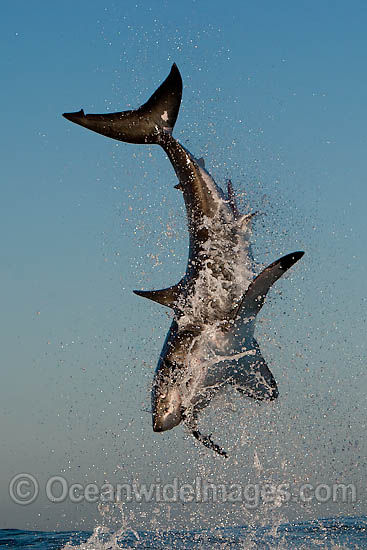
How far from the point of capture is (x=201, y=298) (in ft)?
39.2

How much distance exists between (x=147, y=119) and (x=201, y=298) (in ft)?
11.9

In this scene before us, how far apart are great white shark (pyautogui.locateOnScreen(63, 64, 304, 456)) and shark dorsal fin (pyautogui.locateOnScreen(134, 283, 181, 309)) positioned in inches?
0.8

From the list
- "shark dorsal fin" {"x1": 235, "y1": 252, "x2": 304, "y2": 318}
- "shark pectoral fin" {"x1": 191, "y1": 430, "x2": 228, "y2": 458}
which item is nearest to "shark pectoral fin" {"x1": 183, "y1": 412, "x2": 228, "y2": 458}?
"shark pectoral fin" {"x1": 191, "y1": 430, "x2": 228, "y2": 458}

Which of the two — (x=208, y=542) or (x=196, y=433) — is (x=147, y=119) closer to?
(x=196, y=433)

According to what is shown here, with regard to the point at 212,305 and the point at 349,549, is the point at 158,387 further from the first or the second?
the point at 349,549

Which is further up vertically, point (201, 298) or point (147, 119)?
point (147, 119)

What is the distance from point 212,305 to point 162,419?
2.21 metres

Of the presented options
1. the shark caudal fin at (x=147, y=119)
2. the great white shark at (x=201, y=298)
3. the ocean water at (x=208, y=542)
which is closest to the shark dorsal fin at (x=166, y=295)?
the great white shark at (x=201, y=298)

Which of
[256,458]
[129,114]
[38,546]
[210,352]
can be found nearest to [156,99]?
[129,114]

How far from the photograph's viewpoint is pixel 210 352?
38.4 ft

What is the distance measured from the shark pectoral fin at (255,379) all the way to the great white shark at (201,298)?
0.03 meters

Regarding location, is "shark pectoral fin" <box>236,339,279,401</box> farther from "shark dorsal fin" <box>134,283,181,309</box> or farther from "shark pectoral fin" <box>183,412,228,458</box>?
"shark dorsal fin" <box>134,283,181,309</box>

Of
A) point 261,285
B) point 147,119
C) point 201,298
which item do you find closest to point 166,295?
point 201,298

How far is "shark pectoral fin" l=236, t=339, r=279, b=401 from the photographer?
1223cm
